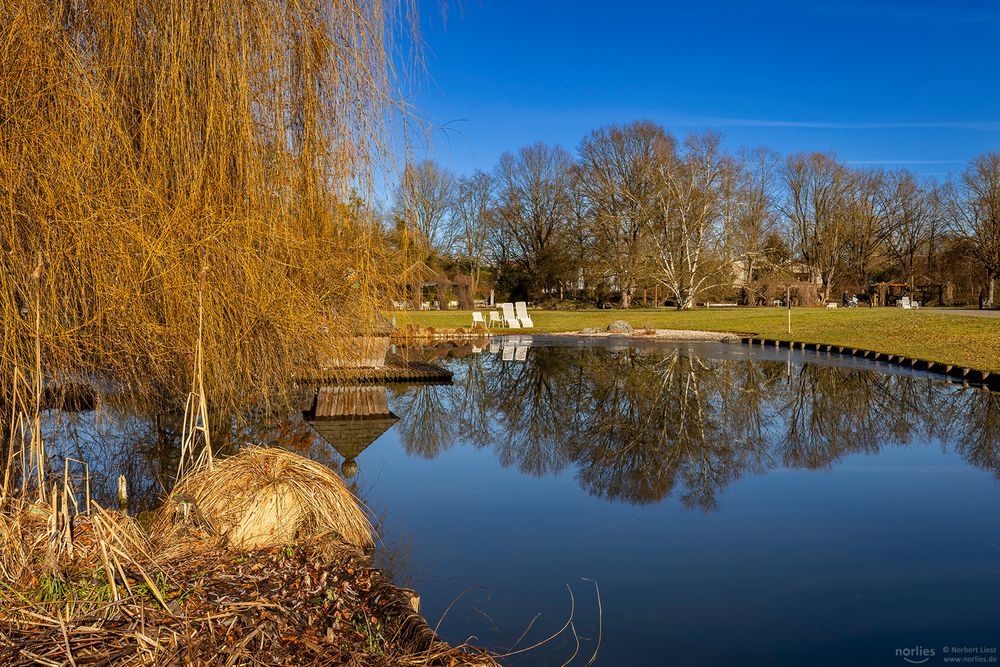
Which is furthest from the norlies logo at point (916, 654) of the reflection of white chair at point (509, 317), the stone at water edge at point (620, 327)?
the reflection of white chair at point (509, 317)

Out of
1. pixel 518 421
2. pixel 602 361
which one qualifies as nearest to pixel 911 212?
pixel 602 361

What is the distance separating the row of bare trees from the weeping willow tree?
98.3 feet

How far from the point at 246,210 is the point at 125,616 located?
2.72 metres

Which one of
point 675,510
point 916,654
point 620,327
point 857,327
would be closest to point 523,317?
point 620,327

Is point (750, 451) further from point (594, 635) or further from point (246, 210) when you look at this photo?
point (246, 210)

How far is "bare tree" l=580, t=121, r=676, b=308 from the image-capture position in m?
41.8

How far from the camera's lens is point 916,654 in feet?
13.1

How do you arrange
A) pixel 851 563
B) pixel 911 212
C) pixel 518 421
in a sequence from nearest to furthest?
pixel 851 563 → pixel 518 421 → pixel 911 212

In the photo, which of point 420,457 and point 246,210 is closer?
point 246,210

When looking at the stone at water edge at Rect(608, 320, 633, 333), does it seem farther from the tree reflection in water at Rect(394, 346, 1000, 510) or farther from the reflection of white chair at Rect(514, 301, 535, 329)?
the tree reflection in water at Rect(394, 346, 1000, 510)

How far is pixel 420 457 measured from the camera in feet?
28.7

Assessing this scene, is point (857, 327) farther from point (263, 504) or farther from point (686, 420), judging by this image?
point (263, 504)

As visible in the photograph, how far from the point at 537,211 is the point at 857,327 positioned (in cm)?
2625

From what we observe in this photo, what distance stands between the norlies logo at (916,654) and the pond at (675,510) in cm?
1
